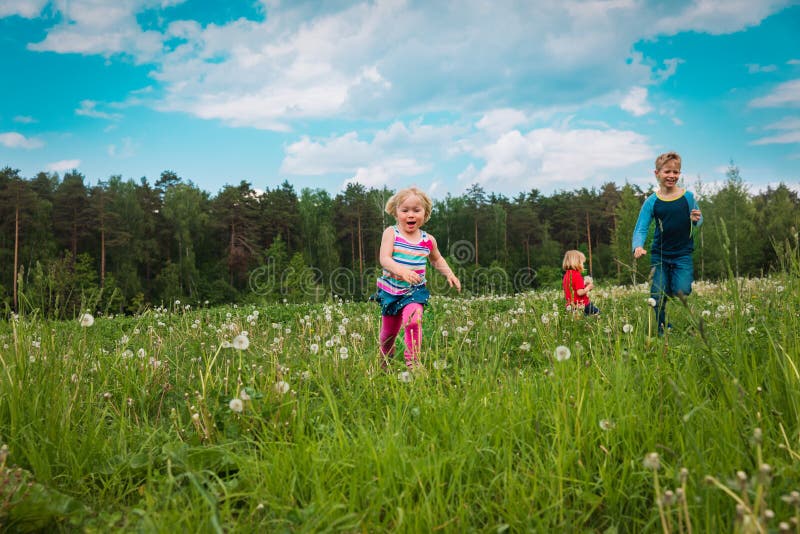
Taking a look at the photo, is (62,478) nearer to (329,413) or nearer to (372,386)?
(329,413)

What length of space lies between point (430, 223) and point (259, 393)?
2369 inches

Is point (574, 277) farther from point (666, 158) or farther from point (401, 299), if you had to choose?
point (401, 299)

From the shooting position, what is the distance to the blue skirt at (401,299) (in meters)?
4.95

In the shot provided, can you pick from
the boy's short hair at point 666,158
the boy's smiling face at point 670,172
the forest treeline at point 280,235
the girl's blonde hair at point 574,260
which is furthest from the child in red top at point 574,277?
the forest treeline at point 280,235

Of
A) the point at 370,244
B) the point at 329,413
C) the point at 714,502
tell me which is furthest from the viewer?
the point at 370,244

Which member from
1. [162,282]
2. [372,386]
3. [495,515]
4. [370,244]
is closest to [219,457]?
[372,386]

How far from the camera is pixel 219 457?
2311 mm

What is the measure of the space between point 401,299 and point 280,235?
151 ft

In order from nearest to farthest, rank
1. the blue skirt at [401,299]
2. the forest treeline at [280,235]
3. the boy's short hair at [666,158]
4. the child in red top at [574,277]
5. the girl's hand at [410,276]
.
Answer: the girl's hand at [410,276] < the blue skirt at [401,299] < the boy's short hair at [666,158] < the child in red top at [574,277] < the forest treeline at [280,235]

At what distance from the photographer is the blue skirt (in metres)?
4.95

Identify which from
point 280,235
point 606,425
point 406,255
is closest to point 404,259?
point 406,255

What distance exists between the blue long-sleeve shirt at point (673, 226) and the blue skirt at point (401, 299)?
2.83 meters

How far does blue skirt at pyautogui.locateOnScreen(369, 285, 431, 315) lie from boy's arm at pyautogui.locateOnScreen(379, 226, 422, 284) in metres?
0.14

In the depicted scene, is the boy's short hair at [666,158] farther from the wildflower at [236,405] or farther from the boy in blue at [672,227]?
the wildflower at [236,405]
